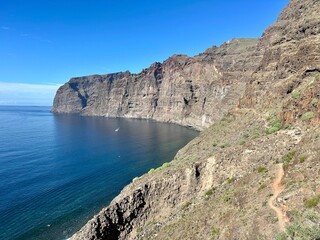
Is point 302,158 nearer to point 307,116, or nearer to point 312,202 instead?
point 312,202

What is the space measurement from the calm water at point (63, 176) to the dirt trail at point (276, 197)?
36.4m

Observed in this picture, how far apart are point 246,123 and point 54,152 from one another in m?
76.4

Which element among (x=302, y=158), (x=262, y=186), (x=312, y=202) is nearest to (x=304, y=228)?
(x=312, y=202)

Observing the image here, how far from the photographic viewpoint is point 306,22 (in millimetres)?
54594

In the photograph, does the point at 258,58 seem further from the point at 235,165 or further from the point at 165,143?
the point at 235,165

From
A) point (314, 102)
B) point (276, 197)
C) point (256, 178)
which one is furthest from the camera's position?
point (314, 102)

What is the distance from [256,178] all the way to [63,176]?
59704 millimetres

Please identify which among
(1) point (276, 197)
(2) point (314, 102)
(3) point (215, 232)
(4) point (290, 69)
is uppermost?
(4) point (290, 69)

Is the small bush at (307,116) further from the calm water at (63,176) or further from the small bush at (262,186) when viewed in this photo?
the calm water at (63,176)

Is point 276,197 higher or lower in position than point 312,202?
lower

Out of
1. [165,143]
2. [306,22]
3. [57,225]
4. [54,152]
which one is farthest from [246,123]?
[54,152]

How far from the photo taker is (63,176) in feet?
233

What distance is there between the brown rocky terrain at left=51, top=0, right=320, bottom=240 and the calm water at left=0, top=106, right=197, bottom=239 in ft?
44.1

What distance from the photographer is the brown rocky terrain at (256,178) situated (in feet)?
61.0
